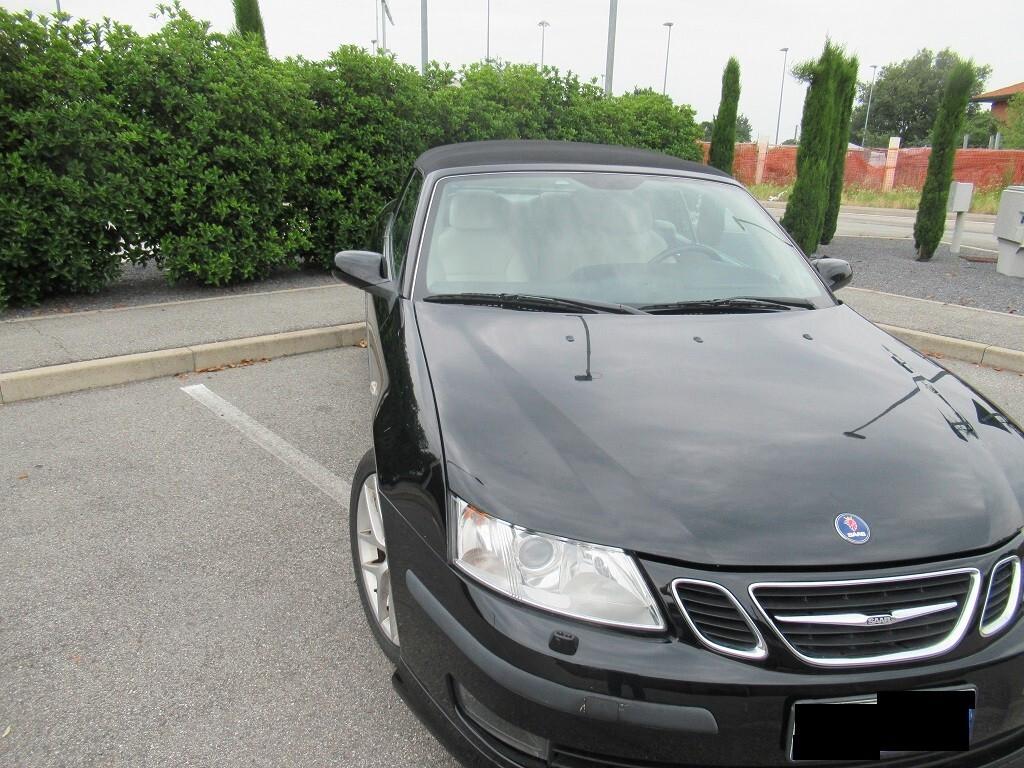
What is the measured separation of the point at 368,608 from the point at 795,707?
1.40m

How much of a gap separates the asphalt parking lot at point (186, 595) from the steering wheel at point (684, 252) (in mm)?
1803

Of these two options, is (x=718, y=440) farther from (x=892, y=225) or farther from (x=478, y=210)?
(x=892, y=225)

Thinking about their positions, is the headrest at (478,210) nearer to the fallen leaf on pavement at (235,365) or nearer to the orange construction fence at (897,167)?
the fallen leaf on pavement at (235,365)

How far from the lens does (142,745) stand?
209 cm

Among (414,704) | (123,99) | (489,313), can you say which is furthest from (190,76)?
(414,704)

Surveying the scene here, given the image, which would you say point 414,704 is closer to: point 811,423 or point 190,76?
point 811,423

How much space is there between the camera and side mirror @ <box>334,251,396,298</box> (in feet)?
10.6

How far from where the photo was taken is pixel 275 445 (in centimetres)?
422

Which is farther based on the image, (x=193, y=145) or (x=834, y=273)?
(x=193, y=145)

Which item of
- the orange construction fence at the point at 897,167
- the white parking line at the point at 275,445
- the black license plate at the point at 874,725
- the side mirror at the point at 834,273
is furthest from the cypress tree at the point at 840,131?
the orange construction fence at the point at 897,167

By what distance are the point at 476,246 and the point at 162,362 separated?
332cm

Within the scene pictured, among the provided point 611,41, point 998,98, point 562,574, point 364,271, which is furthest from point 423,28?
point 998,98

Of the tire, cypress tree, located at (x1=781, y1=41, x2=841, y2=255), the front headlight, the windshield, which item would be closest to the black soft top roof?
the windshield

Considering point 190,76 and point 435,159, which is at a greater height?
point 190,76
